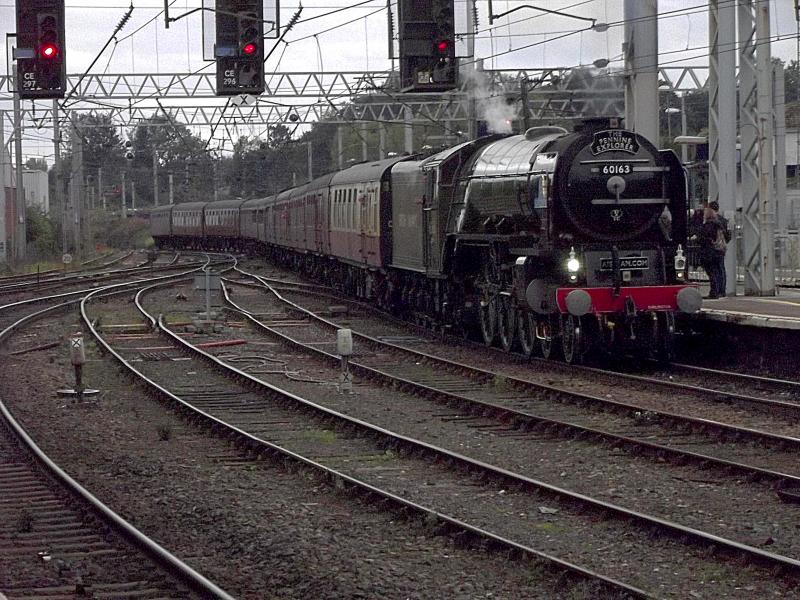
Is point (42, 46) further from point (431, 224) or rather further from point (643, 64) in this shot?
point (643, 64)

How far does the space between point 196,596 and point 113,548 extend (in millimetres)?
1338

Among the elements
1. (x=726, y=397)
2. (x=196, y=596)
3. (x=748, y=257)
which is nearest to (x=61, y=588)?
(x=196, y=596)

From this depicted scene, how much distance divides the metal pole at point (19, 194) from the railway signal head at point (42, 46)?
21.7 metres

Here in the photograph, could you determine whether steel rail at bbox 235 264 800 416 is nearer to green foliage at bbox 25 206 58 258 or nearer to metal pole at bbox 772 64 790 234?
metal pole at bbox 772 64 790 234

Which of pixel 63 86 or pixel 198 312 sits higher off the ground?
pixel 63 86

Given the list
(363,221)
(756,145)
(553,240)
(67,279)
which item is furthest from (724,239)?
(67,279)

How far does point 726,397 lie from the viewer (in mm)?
13203

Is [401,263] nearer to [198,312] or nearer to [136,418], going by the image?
[198,312]

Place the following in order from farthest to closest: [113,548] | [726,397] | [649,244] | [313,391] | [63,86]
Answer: [63,86] → [649,244] → [313,391] → [726,397] → [113,548]

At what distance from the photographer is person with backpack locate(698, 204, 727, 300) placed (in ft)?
61.7

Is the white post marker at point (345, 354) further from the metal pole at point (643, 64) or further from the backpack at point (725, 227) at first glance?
the metal pole at point (643, 64)

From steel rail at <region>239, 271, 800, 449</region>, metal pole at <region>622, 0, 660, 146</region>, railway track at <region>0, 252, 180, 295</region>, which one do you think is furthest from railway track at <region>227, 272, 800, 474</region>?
railway track at <region>0, 252, 180, 295</region>

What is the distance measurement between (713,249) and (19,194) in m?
31.8

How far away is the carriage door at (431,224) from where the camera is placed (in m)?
20.0
